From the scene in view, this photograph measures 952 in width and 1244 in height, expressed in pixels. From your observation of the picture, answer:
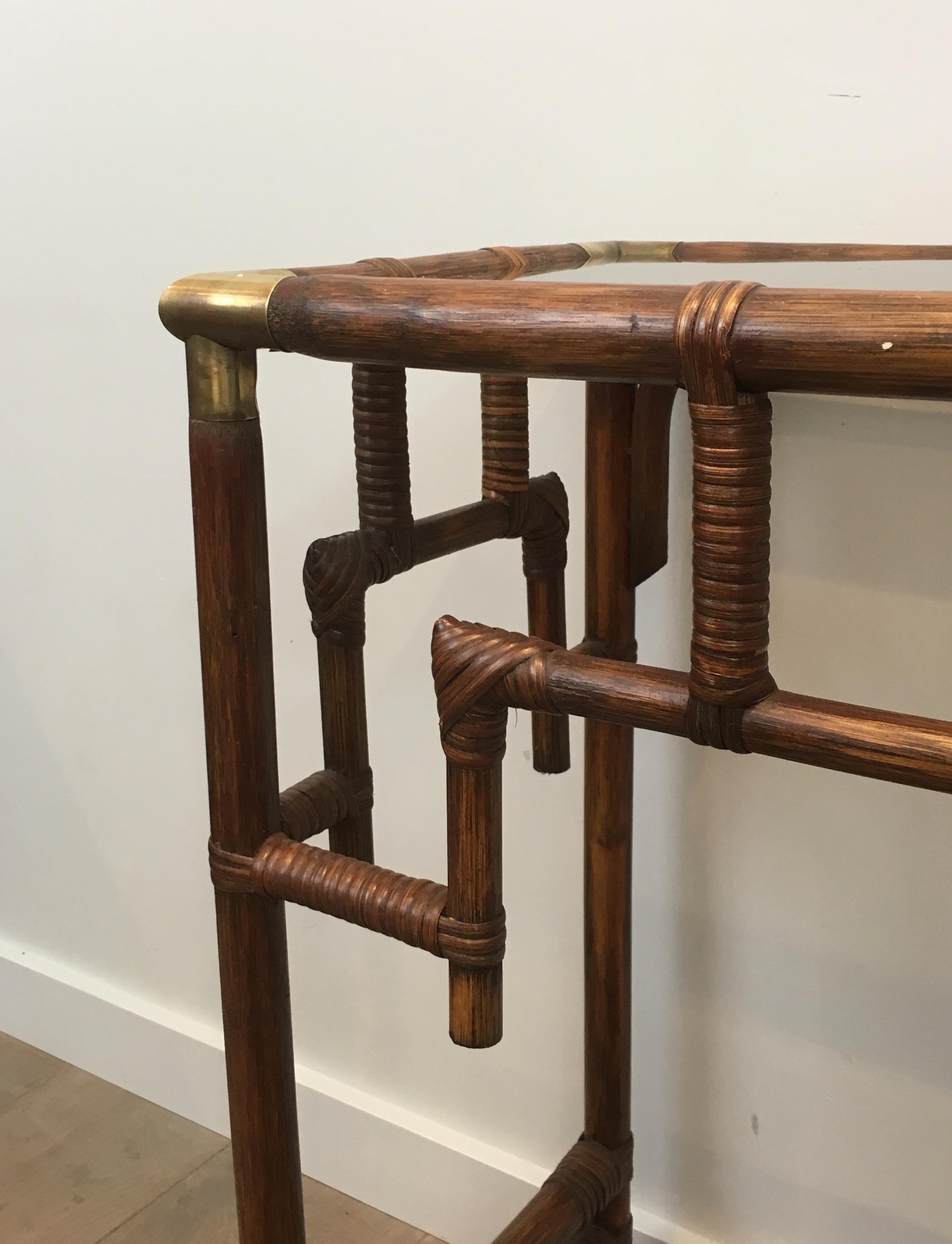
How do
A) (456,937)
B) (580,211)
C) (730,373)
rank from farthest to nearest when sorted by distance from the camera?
(580,211) < (456,937) < (730,373)

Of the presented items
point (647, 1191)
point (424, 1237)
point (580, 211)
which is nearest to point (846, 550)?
point (580, 211)

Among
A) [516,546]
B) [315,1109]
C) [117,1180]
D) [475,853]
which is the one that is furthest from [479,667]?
[117,1180]

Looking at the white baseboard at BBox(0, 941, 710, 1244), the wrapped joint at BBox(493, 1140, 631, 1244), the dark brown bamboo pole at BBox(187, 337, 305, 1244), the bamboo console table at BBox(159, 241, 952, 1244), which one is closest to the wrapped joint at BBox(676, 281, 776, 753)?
the bamboo console table at BBox(159, 241, 952, 1244)

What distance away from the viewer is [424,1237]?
51.7 inches

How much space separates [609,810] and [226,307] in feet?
1.71

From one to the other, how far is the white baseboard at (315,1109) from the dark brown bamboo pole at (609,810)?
242 millimetres

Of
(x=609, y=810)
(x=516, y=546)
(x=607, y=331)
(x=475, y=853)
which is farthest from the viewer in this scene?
(x=516, y=546)

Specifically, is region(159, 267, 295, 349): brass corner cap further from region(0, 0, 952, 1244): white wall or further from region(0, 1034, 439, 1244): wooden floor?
region(0, 1034, 439, 1244): wooden floor

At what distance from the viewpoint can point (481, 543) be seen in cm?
80

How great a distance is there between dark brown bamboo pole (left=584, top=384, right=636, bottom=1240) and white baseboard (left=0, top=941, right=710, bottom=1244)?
0.24m

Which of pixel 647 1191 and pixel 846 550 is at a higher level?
pixel 846 550

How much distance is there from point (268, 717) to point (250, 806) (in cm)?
5

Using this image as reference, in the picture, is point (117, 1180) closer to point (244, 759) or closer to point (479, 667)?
point (244, 759)

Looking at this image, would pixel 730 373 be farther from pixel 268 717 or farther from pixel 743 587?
pixel 268 717
